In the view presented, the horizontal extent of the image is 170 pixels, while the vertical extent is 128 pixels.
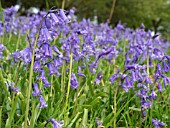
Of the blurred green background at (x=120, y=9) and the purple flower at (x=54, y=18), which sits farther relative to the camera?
the blurred green background at (x=120, y=9)

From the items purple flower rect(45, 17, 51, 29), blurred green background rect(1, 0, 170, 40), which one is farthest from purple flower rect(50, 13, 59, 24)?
blurred green background rect(1, 0, 170, 40)

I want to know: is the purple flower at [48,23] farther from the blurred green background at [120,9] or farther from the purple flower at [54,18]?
the blurred green background at [120,9]

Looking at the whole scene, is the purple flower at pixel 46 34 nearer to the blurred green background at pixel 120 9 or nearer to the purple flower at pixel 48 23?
the purple flower at pixel 48 23

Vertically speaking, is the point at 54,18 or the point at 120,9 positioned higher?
the point at 120,9

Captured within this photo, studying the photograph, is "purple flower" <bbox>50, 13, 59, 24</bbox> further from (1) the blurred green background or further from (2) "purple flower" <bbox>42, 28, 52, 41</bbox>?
(1) the blurred green background

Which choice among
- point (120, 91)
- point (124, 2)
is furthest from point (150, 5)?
point (120, 91)

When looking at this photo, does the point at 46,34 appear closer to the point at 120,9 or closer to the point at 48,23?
the point at 48,23

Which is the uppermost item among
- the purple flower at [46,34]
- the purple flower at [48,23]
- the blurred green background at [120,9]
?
the blurred green background at [120,9]

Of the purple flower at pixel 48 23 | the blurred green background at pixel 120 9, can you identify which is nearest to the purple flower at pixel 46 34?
the purple flower at pixel 48 23

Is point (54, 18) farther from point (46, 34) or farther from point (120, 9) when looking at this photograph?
point (120, 9)

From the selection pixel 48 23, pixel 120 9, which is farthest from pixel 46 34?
pixel 120 9

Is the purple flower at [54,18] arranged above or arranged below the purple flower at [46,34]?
above

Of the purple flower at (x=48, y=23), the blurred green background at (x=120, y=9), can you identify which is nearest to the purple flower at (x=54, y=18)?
the purple flower at (x=48, y=23)

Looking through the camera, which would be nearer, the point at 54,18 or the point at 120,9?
the point at 54,18
